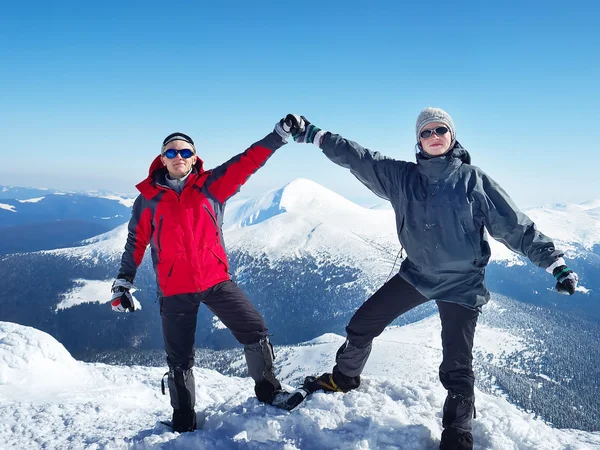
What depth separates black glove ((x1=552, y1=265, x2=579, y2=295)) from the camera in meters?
4.82

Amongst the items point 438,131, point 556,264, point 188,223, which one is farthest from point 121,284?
point 556,264

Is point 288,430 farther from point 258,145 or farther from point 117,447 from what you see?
point 258,145

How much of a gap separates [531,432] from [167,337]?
19.3 feet

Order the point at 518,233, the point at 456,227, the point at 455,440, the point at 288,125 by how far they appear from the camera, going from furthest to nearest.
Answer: the point at 288,125 < the point at 456,227 < the point at 518,233 < the point at 455,440

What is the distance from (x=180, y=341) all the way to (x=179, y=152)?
127 inches

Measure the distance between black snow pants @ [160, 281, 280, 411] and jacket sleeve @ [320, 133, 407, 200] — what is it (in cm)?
288

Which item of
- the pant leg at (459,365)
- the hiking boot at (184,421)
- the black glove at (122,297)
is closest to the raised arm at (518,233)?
the pant leg at (459,365)

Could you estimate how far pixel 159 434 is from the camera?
6070 mm

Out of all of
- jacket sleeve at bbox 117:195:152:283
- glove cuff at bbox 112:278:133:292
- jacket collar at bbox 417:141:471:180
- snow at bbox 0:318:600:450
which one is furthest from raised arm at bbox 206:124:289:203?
snow at bbox 0:318:600:450

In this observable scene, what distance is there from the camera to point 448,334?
216 inches

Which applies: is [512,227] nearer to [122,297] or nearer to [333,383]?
[333,383]

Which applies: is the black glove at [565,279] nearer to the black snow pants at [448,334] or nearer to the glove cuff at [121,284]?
the black snow pants at [448,334]

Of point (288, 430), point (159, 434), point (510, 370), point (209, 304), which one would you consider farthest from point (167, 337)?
point (510, 370)

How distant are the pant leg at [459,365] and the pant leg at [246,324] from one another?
9.32 feet
